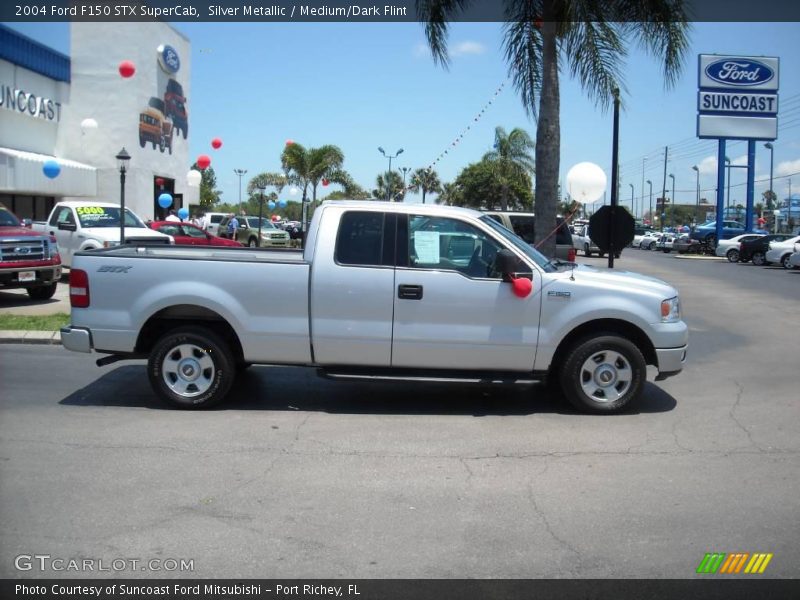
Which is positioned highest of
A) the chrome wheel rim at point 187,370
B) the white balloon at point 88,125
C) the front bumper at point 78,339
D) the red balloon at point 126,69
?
the red balloon at point 126,69

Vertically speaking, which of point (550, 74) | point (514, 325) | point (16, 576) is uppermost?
point (550, 74)

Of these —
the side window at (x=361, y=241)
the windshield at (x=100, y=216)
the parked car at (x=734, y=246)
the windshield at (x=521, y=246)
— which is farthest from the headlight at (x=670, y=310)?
the parked car at (x=734, y=246)

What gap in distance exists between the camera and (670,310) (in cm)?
738

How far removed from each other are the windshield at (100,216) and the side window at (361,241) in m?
13.3

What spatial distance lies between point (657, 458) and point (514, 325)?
1.77 m

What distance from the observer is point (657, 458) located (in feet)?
20.1

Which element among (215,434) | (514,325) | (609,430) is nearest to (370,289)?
(514,325)

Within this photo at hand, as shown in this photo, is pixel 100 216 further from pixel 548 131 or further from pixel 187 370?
pixel 187 370

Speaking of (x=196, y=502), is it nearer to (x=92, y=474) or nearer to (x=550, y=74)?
(x=92, y=474)

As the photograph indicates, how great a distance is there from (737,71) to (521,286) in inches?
1407

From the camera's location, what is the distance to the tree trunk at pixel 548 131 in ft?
42.5

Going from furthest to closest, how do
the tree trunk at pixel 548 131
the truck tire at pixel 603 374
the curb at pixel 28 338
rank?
the tree trunk at pixel 548 131 → the curb at pixel 28 338 → the truck tire at pixel 603 374

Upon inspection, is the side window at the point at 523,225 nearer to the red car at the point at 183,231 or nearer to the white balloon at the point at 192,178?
the red car at the point at 183,231

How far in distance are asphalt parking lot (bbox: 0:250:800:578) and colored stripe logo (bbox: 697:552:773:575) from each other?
0.24 feet
